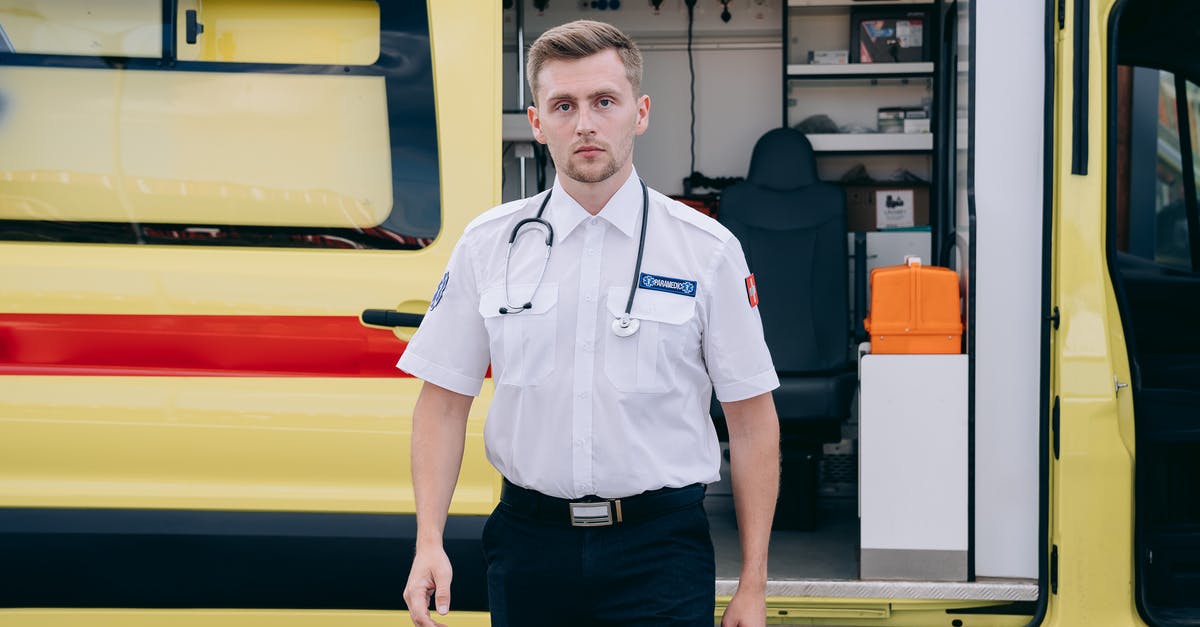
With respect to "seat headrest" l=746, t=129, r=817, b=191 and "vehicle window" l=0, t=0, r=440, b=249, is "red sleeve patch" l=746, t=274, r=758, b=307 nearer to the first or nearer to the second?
"vehicle window" l=0, t=0, r=440, b=249

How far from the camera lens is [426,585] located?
1.63 m

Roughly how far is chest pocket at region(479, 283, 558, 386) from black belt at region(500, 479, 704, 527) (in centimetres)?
16

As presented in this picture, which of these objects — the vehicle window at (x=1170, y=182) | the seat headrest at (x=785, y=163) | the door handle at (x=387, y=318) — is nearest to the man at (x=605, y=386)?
the door handle at (x=387, y=318)

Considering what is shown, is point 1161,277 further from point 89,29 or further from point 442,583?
point 89,29

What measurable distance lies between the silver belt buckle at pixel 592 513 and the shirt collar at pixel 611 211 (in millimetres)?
369

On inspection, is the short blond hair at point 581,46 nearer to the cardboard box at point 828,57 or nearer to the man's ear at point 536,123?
the man's ear at point 536,123

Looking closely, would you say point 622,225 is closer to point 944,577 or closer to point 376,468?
point 376,468

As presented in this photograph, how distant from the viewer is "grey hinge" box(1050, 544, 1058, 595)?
8.52ft

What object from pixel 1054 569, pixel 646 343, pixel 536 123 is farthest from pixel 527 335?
pixel 1054 569

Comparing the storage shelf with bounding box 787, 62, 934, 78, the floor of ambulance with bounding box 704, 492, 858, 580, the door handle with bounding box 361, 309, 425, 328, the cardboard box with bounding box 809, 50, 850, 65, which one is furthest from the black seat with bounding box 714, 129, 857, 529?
the door handle with bounding box 361, 309, 425, 328

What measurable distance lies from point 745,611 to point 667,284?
455mm

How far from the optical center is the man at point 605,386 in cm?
162

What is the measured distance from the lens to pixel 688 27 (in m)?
4.62

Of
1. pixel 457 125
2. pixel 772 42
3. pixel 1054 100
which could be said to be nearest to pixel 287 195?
pixel 457 125
